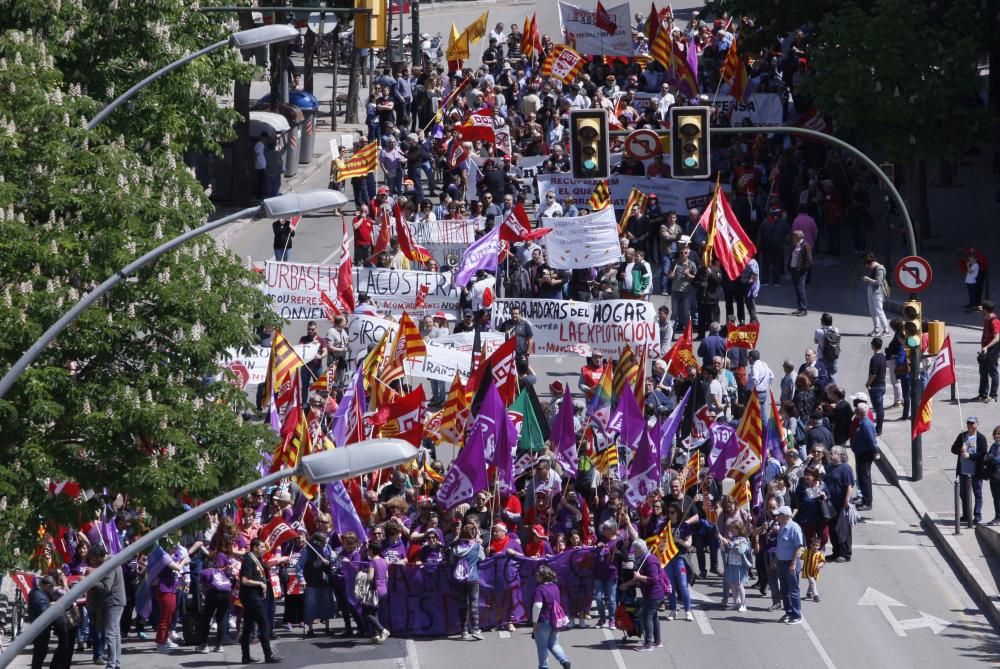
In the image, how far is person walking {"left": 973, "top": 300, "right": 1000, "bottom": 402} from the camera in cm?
3108

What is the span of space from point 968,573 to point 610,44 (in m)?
27.7

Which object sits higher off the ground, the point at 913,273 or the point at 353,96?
the point at 353,96

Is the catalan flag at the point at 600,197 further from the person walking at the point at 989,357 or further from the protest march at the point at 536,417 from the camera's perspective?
the person walking at the point at 989,357

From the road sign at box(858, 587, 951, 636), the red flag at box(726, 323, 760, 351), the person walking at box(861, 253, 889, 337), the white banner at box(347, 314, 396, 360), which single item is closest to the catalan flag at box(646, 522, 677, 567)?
the road sign at box(858, 587, 951, 636)

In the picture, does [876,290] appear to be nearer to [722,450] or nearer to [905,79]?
[905,79]

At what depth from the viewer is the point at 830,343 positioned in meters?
30.5

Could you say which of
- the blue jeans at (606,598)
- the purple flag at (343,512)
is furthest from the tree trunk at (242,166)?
the blue jeans at (606,598)

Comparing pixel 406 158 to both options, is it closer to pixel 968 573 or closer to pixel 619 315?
pixel 619 315

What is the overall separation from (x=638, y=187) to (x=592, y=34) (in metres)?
12.8

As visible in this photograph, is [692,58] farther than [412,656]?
Yes

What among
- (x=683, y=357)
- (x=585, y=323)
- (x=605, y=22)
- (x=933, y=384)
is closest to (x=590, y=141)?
(x=683, y=357)

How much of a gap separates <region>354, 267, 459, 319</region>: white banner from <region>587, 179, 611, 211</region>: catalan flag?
13.1 feet

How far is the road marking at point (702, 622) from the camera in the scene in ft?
76.2

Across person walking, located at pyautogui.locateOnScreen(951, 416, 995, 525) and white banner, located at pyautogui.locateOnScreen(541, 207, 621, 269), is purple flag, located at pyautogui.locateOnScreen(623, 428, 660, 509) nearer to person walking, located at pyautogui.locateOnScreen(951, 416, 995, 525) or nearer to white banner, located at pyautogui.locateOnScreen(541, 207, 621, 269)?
person walking, located at pyautogui.locateOnScreen(951, 416, 995, 525)
